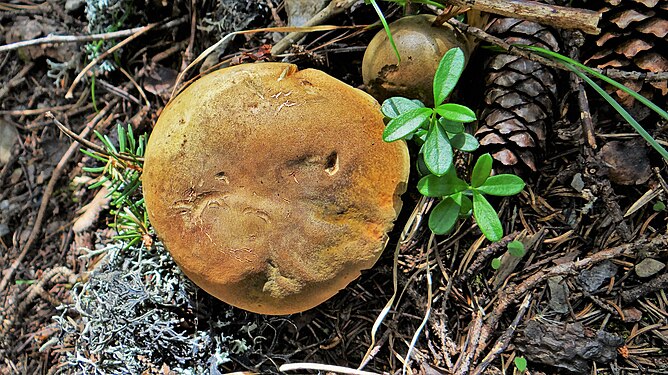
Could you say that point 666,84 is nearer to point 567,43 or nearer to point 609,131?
point 609,131

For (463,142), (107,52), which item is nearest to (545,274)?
(463,142)

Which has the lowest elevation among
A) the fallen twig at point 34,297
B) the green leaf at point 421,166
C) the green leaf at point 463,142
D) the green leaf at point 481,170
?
the fallen twig at point 34,297

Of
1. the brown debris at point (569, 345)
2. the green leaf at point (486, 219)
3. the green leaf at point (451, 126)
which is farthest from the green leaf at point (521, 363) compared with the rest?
the green leaf at point (451, 126)

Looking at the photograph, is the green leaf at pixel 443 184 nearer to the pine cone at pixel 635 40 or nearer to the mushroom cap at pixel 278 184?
the mushroom cap at pixel 278 184

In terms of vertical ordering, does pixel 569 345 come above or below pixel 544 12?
below

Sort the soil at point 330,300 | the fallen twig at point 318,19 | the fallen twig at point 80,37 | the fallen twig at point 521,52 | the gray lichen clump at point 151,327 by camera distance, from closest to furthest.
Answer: the fallen twig at point 521,52, the soil at point 330,300, the fallen twig at point 318,19, the gray lichen clump at point 151,327, the fallen twig at point 80,37

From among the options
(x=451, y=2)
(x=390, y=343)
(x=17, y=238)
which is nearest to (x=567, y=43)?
(x=451, y=2)

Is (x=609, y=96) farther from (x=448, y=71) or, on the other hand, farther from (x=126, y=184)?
(x=126, y=184)
